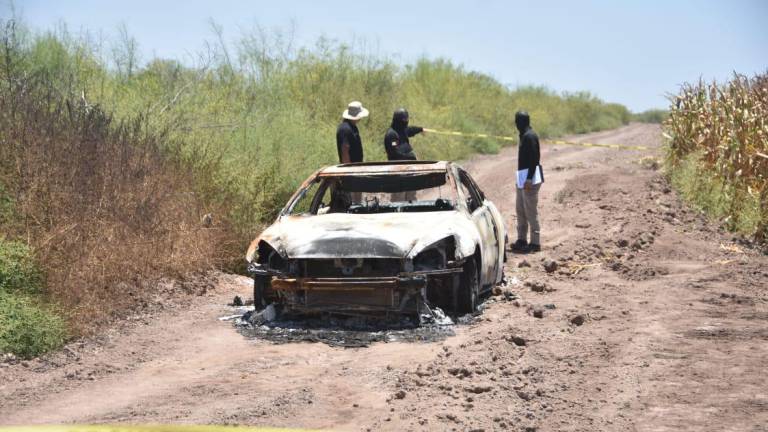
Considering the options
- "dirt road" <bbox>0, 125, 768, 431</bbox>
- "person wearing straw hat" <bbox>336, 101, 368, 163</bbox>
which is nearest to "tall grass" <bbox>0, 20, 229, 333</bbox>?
"dirt road" <bbox>0, 125, 768, 431</bbox>

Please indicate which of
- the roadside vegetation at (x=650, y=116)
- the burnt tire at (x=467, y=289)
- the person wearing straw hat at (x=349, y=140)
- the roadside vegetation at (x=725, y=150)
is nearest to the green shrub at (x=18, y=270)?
the burnt tire at (x=467, y=289)

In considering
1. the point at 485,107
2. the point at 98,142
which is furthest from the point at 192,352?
the point at 485,107

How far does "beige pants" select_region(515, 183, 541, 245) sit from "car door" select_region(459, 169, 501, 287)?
3033 millimetres

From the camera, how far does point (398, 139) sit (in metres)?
14.7

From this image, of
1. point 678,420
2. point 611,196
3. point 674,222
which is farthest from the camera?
point 611,196

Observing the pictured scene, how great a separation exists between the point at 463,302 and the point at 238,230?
411 cm

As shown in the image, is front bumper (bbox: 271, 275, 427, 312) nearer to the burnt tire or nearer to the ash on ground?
the ash on ground

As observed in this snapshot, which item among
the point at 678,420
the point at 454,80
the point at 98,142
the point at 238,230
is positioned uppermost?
the point at 454,80

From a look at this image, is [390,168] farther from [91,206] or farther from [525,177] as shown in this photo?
[525,177]

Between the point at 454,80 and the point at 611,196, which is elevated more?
the point at 454,80

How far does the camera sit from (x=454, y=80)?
39.7m

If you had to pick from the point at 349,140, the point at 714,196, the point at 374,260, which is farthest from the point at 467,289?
the point at 714,196

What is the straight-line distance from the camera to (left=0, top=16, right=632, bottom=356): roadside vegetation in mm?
9875

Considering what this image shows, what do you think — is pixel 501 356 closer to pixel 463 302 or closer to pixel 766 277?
pixel 463 302
